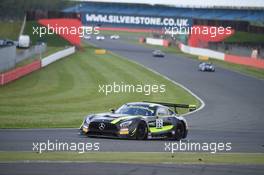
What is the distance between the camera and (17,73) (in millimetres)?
42562

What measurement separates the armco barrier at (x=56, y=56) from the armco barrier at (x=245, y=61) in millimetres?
15680

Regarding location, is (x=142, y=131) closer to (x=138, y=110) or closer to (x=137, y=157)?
(x=138, y=110)

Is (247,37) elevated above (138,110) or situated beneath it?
situated beneath

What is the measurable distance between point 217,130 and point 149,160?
10793 millimetres

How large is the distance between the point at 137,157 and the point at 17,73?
26.4 meters

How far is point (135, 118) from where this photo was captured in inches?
825

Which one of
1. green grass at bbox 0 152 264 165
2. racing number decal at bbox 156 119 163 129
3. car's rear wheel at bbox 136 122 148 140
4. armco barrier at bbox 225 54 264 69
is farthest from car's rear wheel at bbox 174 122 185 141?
armco barrier at bbox 225 54 264 69

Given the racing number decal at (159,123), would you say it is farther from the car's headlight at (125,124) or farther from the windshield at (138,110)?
the car's headlight at (125,124)

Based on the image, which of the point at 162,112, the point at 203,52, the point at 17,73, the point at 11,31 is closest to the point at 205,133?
the point at 162,112

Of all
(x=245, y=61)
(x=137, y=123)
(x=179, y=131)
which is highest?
(x=137, y=123)

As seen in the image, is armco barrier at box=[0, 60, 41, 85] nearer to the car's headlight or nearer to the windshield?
the windshield

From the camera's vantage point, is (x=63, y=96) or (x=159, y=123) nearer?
(x=159, y=123)

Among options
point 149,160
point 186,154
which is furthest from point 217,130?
point 149,160

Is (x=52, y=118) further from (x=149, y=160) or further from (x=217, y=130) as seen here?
(x=149, y=160)
